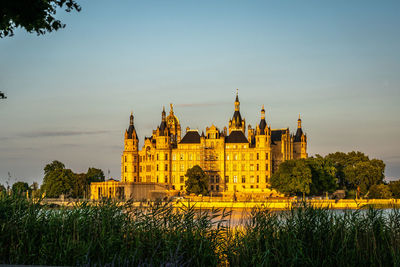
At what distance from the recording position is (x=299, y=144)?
11481 cm

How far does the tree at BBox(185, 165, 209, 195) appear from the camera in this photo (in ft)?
300

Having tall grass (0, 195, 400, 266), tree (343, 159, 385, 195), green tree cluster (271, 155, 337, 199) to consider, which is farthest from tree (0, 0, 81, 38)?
Result: tree (343, 159, 385, 195)

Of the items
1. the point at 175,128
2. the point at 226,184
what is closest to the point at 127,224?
the point at 226,184

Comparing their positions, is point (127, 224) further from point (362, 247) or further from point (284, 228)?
point (362, 247)

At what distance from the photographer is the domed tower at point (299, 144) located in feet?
373

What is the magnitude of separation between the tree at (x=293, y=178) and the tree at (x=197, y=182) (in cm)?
1600

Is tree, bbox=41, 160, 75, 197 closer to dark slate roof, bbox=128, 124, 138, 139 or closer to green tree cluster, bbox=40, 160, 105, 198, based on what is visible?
green tree cluster, bbox=40, 160, 105, 198

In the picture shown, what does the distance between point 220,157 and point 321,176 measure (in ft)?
97.5

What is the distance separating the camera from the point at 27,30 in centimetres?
1489

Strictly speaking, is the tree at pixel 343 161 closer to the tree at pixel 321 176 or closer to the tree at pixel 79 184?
the tree at pixel 321 176

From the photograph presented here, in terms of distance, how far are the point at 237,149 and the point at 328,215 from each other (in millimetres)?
90228

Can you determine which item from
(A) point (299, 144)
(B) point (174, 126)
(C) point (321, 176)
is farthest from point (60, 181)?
(A) point (299, 144)

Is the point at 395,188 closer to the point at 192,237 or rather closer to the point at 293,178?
the point at 293,178

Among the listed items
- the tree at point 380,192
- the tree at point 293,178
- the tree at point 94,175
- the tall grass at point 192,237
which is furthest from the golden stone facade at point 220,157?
the tall grass at point 192,237
